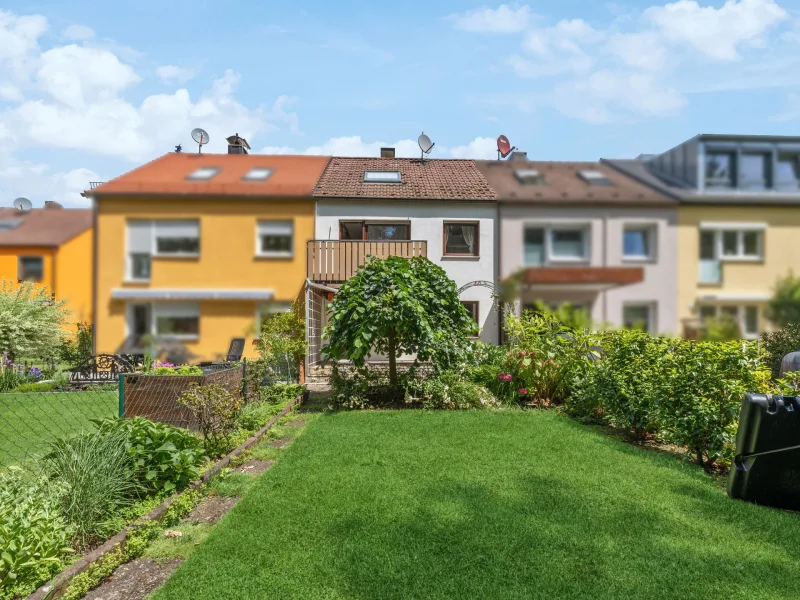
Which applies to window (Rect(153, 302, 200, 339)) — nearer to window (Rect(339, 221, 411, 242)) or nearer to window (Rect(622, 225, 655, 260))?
window (Rect(339, 221, 411, 242))

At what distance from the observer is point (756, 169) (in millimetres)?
755

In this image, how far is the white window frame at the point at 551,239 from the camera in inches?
36.2

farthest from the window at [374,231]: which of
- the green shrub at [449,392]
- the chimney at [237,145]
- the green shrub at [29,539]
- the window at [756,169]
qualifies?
the green shrub at [449,392]

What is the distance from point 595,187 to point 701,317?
285 millimetres

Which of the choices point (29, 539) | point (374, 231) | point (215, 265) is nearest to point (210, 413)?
point (29, 539)

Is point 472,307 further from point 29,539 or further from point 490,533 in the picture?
point 29,539

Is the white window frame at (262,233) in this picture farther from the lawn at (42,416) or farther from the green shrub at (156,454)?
the lawn at (42,416)

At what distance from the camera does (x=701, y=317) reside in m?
0.84

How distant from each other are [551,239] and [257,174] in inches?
28.1

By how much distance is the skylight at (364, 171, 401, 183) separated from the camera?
1.81 meters

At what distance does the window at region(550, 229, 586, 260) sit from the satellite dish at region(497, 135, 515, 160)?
0.27 metres

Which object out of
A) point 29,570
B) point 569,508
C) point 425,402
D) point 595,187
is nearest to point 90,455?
point 29,570

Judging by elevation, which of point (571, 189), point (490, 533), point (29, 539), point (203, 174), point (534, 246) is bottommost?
point (490, 533)

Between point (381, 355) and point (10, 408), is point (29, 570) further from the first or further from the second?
point (10, 408)
